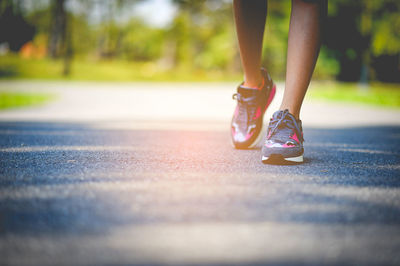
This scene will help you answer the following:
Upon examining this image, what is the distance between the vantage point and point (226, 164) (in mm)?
1647

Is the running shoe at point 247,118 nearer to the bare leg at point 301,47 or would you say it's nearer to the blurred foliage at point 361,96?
the bare leg at point 301,47

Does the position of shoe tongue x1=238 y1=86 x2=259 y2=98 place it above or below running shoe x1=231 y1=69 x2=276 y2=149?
above

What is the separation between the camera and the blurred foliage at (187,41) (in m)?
17.1

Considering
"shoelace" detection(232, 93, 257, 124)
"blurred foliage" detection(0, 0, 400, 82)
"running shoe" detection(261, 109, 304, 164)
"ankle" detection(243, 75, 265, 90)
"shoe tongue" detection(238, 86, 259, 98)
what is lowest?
"running shoe" detection(261, 109, 304, 164)

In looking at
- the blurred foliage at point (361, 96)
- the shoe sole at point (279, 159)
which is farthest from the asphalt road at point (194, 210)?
the blurred foliage at point (361, 96)

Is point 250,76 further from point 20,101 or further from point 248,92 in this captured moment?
point 20,101

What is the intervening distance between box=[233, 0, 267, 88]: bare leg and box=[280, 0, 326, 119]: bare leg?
0.85 ft

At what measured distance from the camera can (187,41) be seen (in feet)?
144

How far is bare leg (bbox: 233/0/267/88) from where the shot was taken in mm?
2025

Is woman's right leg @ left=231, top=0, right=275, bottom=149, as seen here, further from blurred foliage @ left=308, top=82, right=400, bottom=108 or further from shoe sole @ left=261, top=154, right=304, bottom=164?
blurred foliage @ left=308, top=82, right=400, bottom=108

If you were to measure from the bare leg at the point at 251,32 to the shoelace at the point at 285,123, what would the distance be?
47 centimetres

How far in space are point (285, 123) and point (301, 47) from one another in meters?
0.39

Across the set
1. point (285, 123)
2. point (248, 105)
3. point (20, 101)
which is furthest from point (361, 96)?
point (285, 123)

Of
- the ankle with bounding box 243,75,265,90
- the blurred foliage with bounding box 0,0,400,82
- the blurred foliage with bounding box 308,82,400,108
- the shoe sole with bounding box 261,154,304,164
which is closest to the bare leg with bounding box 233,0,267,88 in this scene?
the ankle with bounding box 243,75,265,90
